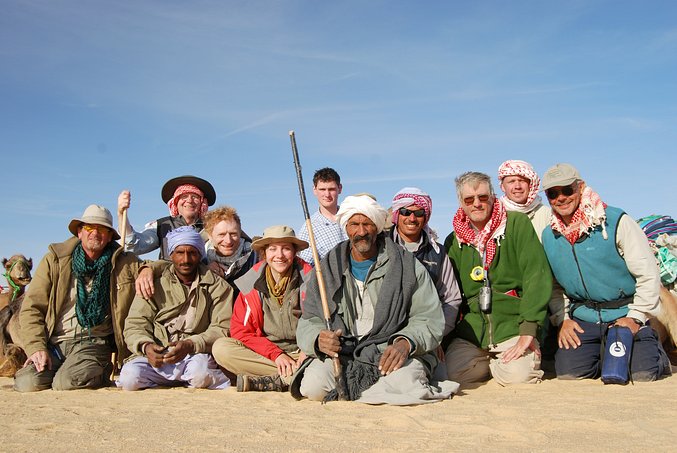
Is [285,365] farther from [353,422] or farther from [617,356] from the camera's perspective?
[617,356]

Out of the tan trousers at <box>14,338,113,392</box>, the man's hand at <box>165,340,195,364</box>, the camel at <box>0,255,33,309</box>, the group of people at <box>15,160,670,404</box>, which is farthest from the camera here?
the camel at <box>0,255,33,309</box>

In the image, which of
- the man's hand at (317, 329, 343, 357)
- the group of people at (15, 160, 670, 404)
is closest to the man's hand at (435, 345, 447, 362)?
the group of people at (15, 160, 670, 404)

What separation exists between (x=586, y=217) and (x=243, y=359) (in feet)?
11.8

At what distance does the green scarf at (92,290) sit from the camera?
260 inches

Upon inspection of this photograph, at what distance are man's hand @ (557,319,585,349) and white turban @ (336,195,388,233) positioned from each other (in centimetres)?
218

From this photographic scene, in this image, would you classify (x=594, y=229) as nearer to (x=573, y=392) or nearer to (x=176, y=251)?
(x=573, y=392)

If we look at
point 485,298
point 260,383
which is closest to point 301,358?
point 260,383

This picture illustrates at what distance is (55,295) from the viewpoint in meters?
6.64

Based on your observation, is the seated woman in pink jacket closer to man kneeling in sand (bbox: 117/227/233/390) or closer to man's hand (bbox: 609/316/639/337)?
man kneeling in sand (bbox: 117/227/233/390)

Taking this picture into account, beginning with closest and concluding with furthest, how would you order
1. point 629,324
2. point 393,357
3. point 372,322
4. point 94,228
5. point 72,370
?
point 393,357 → point 372,322 → point 629,324 → point 72,370 → point 94,228

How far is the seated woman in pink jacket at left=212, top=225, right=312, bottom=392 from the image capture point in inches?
243

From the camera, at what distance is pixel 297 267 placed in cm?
640

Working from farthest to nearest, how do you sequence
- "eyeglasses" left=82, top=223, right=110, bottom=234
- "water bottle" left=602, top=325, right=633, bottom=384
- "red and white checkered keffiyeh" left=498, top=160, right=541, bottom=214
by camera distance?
"red and white checkered keffiyeh" left=498, top=160, right=541, bottom=214 → "eyeglasses" left=82, top=223, right=110, bottom=234 → "water bottle" left=602, top=325, right=633, bottom=384

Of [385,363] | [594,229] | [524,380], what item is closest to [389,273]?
[385,363]
